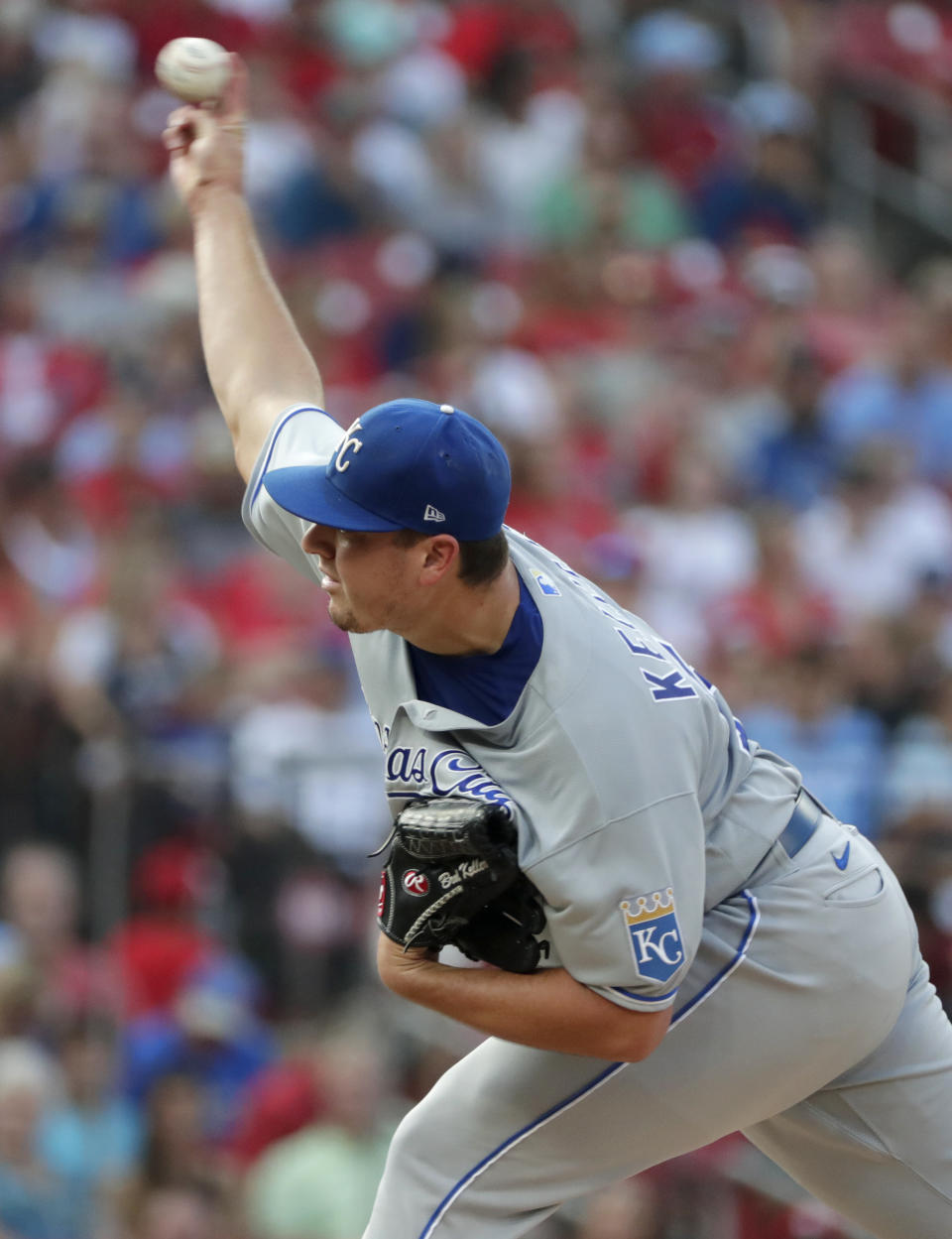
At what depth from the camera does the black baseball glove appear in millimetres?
2654

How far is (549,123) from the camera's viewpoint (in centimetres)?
1066

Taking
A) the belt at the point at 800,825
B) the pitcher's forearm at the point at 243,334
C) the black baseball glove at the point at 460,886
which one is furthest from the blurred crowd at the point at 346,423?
the pitcher's forearm at the point at 243,334

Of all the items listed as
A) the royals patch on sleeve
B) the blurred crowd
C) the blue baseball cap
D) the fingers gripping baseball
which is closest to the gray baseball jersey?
the royals patch on sleeve

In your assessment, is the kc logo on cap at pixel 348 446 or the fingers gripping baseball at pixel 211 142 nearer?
the kc logo on cap at pixel 348 446

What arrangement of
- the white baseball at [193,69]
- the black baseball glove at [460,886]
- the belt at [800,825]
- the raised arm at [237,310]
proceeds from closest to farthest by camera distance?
the black baseball glove at [460,886] → the belt at [800,825] → the raised arm at [237,310] → the white baseball at [193,69]

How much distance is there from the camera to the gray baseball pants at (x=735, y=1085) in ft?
9.69

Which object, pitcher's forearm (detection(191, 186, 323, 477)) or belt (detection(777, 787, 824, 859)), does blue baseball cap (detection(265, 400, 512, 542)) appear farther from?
belt (detection(777, 787, 824, 859))

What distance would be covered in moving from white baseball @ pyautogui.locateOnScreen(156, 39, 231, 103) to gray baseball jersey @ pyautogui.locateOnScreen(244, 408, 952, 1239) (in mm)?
768

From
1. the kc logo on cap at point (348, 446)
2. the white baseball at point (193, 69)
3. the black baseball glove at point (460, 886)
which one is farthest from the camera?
the white baseball at point (193, 69)

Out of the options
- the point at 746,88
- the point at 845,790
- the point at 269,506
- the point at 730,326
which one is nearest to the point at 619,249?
the point at 730,326

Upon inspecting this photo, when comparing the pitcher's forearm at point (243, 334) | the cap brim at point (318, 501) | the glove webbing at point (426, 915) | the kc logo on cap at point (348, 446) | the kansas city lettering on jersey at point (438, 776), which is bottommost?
the glove webbing at point (426, 915)

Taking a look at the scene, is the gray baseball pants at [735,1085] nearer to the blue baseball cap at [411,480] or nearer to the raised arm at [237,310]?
the blue baseball cap at [411,480]

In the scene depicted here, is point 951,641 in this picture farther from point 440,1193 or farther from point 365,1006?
point 440,1193

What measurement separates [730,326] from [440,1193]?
23.1ft
